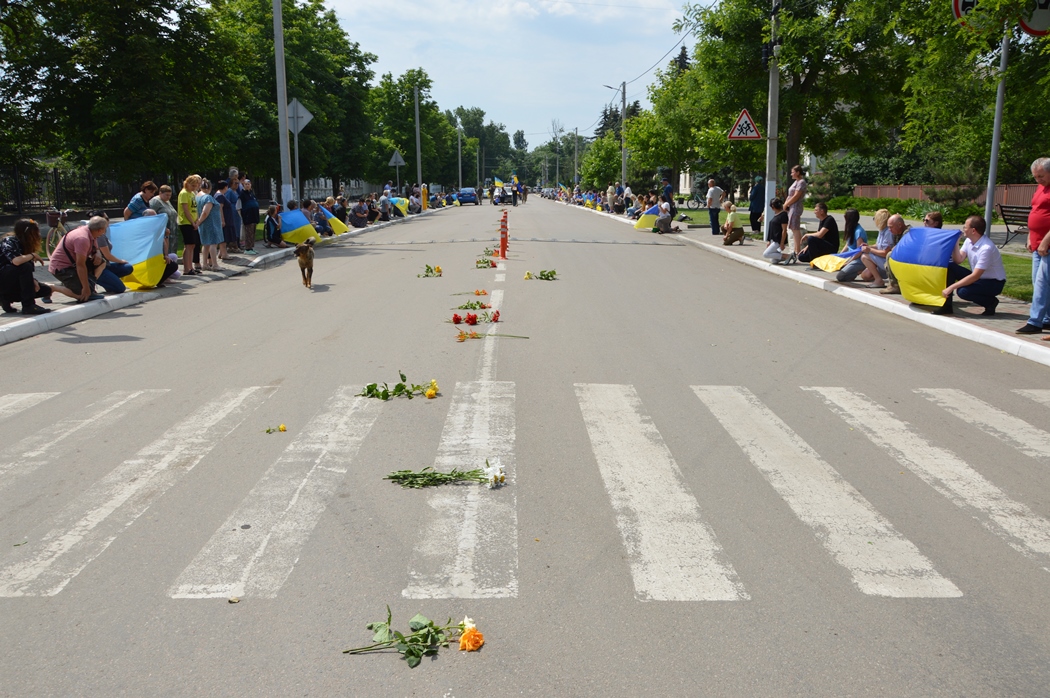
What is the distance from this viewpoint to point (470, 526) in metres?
4.94

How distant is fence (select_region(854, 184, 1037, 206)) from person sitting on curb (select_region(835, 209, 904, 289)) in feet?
43.7

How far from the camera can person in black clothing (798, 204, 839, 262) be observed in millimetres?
17672

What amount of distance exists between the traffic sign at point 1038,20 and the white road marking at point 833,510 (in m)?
7.36

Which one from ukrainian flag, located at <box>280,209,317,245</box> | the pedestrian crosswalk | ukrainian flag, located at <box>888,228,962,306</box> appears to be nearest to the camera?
the pedestrian crosswalk

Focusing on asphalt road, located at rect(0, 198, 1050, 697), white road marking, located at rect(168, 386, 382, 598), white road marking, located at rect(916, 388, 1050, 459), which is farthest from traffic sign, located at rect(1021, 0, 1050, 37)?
white road marking, located at rect(168, 386, 382, 598)

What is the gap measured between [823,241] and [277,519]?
50.3 feet

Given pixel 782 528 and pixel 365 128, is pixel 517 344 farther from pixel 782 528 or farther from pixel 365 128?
pixel 365 128

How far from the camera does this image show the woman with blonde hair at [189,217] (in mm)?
16109

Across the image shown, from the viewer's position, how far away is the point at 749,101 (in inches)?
1066

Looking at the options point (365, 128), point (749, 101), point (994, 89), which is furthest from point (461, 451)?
point (365, 128)

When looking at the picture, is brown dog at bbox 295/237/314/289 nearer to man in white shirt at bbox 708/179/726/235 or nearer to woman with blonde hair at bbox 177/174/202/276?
woman with blonde hair at bbox 177/174/202/276

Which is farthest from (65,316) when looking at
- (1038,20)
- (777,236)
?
(777,236)

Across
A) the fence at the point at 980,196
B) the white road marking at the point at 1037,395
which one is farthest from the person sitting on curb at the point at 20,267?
the fence at the point at 980,196

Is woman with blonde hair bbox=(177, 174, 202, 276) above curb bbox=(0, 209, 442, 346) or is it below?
above
